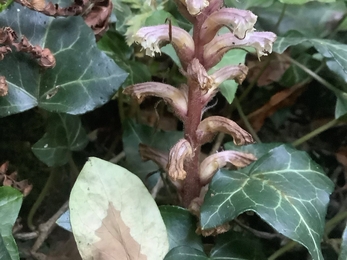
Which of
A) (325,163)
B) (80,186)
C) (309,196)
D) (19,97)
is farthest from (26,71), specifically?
(325,163)

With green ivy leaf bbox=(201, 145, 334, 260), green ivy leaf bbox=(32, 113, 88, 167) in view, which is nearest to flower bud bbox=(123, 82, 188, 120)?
green ivy leaf bbox=(201, 145, 334, 260)

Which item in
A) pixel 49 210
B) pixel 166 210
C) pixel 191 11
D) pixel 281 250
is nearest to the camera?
pixel 191 11

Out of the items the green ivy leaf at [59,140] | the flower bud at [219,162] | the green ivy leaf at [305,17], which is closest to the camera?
the flower bud at [219,162]

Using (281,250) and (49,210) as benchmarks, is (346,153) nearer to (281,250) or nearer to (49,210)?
(281,250)

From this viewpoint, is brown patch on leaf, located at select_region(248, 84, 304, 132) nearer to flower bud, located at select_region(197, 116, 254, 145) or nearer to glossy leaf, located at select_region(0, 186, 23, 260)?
flower bud, located at select_region(197, 116, 254, 145)

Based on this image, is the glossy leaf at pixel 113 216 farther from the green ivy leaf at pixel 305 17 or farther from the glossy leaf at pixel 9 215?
the green ivy leaf at pixel 305 17

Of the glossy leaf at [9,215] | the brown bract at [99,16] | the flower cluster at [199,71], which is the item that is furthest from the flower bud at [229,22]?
the glossy leaf at [9,215]
